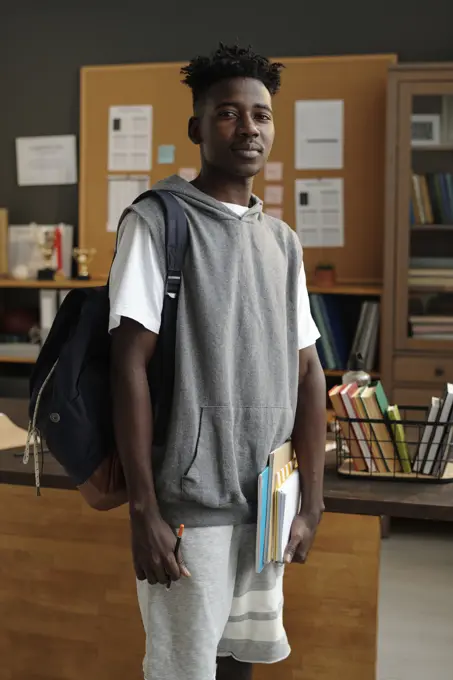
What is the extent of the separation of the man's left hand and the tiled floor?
1.14 metres

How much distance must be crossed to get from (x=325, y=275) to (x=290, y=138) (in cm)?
75

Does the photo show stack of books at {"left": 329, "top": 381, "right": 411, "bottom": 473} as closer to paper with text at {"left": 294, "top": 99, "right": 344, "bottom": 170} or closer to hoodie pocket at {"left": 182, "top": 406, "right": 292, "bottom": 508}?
hoodie pocket at {"left": 182, "top": 406, "right": 292, "bottom": 508}

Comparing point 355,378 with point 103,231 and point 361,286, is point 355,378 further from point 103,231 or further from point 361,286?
point 103,231

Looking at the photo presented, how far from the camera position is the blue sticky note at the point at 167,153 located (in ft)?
14.4

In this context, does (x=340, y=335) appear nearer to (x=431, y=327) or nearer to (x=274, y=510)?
(x=431, y=327)

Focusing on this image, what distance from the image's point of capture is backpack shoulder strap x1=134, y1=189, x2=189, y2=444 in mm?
1301

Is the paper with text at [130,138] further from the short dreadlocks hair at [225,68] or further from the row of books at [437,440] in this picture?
the short dreadlocks hair at [225,68]

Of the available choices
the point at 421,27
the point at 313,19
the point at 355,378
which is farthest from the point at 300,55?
the point at 355,378

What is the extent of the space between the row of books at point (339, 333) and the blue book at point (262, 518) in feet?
8.82

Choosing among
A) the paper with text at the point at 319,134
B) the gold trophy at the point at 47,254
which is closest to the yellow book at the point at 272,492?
the paper with text at the point at 319,134

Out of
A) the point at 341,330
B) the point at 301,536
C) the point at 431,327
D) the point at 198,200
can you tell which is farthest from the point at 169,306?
the point at 341,330

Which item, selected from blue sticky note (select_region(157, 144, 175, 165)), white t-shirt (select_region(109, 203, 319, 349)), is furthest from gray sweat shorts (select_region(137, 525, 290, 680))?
blue sticky note (select_region(157, 144, 175, 165))

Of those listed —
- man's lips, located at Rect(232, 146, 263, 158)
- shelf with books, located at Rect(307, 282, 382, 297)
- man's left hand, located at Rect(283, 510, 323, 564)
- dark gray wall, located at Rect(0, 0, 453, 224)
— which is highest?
dark gray wall, located at Rect(0, 0, 453, 224)

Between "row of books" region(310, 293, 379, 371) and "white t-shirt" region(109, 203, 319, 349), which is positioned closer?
"white t-shirt" region(109, 203, 319, 349)
